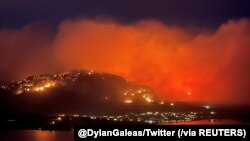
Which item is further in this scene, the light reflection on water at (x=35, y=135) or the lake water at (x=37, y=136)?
the light reflection on water at (x=35, y=135)

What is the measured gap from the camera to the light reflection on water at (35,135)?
96506mm

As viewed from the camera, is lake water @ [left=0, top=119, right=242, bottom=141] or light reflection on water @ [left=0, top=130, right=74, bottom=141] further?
light reflection on water @ [left=0, top=130, right=74, bottom=141]

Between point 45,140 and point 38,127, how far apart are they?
1480 inches

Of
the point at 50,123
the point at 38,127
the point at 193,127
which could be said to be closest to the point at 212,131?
the point at 193,127

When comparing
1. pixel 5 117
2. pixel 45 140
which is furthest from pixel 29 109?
pixel 45 140

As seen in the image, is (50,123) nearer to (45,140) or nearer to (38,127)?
(38,127)

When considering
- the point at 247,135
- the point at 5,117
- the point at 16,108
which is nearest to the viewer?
the point at 247,135

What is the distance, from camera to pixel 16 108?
633 feet

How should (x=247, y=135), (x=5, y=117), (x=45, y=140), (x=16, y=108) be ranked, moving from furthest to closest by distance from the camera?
(x=16, y=108)
(x=5, y=117)
(x=45, y=140)
(x=247, y=135)

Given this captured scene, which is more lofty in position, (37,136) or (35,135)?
(35,135)

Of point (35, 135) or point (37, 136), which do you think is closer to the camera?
point (37, 136)

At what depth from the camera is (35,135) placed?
368ft

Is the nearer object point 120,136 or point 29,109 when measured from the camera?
point 120,136

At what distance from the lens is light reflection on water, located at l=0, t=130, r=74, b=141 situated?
96.5m
